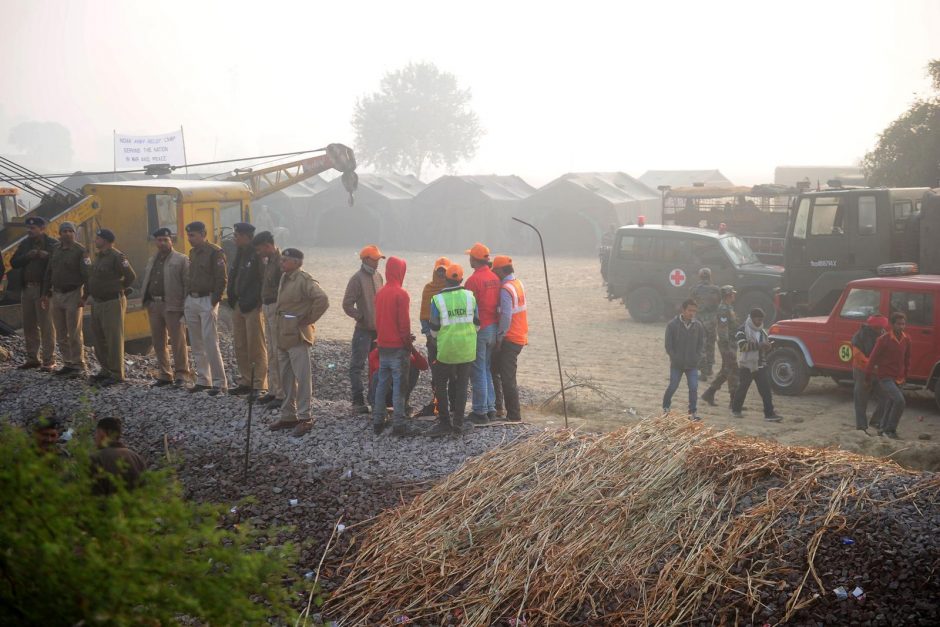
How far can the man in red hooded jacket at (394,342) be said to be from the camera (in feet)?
25.9

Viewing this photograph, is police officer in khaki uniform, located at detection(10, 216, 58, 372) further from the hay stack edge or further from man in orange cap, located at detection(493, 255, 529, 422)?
the hay stack edge

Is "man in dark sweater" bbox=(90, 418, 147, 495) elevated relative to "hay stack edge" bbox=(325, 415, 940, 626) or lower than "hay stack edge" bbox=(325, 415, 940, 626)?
elevated

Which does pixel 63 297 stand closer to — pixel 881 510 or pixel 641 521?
pixel 641 521

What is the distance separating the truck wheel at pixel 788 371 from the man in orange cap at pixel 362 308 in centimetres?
589

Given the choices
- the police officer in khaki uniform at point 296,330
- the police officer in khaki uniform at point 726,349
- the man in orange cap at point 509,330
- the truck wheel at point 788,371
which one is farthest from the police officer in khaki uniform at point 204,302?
the truck wheel at point 788,371

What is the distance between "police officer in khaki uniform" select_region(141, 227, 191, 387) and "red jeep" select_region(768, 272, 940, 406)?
25.7ft

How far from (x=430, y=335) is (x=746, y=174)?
150484mm

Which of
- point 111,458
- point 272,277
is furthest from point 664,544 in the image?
point 272,277

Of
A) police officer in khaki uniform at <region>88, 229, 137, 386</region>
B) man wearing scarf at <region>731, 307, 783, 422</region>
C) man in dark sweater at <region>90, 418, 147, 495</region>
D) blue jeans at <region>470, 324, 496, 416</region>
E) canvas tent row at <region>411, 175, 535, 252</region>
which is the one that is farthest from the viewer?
canvas tent row at <region>411, 175, 535, 252</region>

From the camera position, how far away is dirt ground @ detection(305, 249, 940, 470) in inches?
369

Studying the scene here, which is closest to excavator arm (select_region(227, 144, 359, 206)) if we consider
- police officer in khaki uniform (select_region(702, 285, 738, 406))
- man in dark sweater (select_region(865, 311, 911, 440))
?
police officer in khaki uniform (select_region(702, 285, 738, 406))

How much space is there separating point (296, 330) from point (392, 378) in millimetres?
1043

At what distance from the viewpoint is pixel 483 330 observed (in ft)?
27.7

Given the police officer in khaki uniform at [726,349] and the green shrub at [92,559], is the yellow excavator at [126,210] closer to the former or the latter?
the police officer in khaki uniform at [726,349]
